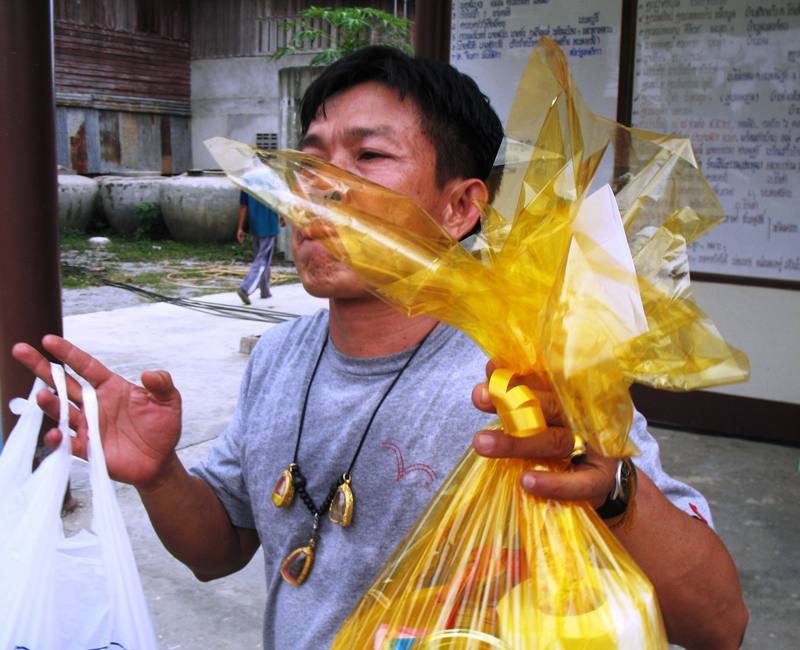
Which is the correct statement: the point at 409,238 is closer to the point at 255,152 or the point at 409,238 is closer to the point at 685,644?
the point at 255,152

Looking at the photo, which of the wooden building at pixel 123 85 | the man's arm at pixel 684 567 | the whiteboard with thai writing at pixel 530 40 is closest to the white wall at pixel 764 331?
the whiteboard with thai writing at pixel 530 40

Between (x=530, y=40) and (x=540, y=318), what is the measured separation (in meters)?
→ 3.86

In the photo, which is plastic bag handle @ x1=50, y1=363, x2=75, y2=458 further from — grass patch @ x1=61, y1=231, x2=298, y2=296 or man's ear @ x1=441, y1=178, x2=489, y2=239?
grass patch @ x1=61, y1=231, x2=298, y2=296

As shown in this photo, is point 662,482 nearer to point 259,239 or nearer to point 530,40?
point 530,40

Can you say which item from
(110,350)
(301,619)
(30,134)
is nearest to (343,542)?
(301,619)

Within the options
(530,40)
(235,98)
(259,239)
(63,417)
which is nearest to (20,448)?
(63,417)

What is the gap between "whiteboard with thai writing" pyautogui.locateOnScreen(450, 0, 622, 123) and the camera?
4281 mm

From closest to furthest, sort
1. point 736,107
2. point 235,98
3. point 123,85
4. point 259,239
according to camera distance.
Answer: point 736,107, point 259,239, point 123,85, point 235,98

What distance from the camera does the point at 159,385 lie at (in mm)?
1257

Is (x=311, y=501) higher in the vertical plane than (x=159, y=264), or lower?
higher

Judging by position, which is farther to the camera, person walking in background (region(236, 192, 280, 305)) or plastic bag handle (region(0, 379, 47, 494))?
person walking in background (region(236, 192, 280, 305))

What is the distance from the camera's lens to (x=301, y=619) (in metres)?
1.25

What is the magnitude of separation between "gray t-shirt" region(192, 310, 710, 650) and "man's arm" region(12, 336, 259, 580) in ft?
0.34

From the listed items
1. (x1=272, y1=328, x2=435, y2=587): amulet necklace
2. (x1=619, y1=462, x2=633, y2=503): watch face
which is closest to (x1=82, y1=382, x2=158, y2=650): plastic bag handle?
(x1=272, y1=328, x2=435, y2=587): amulet necklace
